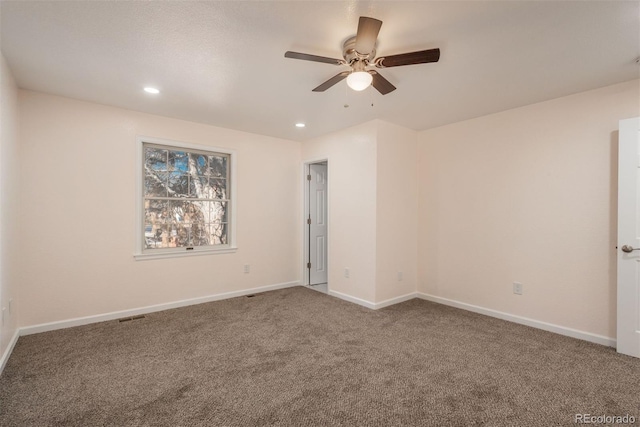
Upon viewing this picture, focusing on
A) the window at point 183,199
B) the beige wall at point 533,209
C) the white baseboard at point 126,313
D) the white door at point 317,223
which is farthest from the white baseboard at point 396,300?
the window at point 183,199

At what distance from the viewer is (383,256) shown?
3.88 meters

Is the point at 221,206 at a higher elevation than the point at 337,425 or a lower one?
higher

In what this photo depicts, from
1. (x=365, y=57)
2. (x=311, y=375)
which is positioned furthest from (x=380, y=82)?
(x=311, y=375)

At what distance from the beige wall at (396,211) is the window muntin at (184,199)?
7.23ft

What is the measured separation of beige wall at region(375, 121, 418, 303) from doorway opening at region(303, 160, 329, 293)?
1291mm

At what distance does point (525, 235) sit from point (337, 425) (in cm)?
289

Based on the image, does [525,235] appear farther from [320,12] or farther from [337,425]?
[320,12]

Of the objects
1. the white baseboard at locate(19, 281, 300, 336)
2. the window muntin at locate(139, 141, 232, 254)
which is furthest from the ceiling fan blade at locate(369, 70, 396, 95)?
the white baseboard at locate(19, 281, 300, 336)

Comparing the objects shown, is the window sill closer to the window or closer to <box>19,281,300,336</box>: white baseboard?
the window

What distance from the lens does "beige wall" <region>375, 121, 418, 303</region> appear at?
152 inches

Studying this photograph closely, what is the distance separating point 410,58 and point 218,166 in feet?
10.5

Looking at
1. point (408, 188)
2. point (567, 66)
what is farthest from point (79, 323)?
point (567, 66)

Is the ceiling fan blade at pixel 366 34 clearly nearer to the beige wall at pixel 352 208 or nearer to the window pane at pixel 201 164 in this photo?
the beige wall at pixel 352 208

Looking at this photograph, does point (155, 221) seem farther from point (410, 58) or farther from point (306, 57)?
point (410, 58)
